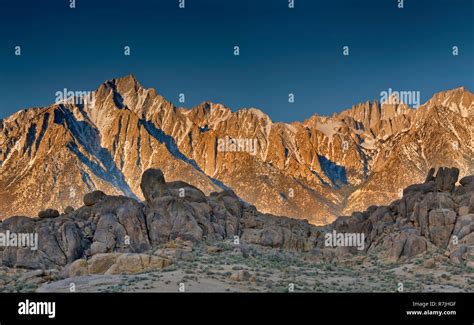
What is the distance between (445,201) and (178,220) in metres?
35.3

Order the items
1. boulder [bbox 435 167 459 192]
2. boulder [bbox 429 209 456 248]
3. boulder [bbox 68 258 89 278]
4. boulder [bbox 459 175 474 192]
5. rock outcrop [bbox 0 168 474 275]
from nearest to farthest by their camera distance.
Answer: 1. boulder [bbox 68 258 89 278]
2. rock outcrop [bbox 0 168 474 275]
3. boulder [bbox 429 209 456 248]
4. boulder [bbox 459 175 474 192]
5. boulder [bbox 435 167 459 192]

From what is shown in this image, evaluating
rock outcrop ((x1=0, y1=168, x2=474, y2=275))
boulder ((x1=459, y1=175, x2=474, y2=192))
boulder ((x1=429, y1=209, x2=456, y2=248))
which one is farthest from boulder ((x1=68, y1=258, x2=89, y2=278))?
boulder ((x1=459, y1=175, x2=474, y2=192))

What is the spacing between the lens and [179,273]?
4934cm

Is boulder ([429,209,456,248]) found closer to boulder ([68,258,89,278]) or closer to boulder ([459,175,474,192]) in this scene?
boulder ([459,175,474,192])

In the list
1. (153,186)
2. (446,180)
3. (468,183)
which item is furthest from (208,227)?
(468,183)

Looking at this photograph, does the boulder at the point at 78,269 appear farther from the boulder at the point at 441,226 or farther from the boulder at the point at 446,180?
the boulder at the point at 446,180

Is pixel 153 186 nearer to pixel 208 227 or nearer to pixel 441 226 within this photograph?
pixel 208 227

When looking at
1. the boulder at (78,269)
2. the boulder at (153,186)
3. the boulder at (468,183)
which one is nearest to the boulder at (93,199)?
the boulder at (153,186)

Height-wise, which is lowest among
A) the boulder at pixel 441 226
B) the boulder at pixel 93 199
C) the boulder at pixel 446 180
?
the boulder at pixel 441 226

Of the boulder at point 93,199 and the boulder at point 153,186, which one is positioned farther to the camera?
the boulder at point 93,199

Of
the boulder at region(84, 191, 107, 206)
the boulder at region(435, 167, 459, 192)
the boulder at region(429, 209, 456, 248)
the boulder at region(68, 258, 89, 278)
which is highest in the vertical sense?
the boulder at region(435, 167, 459, 192)

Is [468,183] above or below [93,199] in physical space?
above

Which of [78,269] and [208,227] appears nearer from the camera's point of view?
[78,269]
